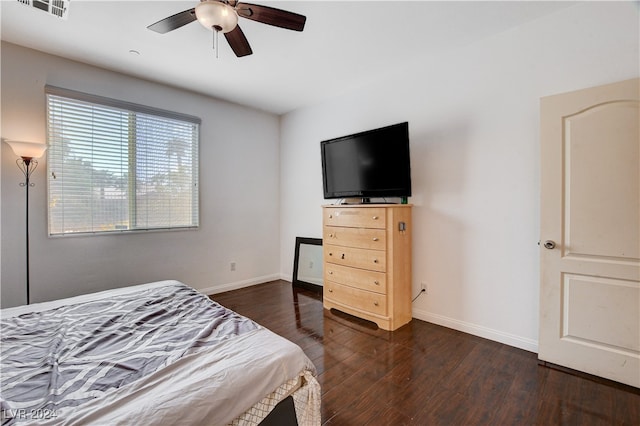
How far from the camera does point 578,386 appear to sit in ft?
5.97

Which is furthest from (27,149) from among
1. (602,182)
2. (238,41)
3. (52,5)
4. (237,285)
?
(602,182)

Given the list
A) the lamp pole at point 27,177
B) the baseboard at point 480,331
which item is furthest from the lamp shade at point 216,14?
the baseboard at point 480,331

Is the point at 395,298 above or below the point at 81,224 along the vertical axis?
below

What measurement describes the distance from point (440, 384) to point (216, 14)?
2680mm

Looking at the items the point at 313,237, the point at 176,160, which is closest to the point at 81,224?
the point at 176,160

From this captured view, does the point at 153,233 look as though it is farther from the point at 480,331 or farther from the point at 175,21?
the point at 480,331

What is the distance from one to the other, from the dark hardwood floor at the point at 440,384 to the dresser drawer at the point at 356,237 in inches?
31.9

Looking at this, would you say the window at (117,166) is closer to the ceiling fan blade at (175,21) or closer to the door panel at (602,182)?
the ceiling fan blade at (175,21)

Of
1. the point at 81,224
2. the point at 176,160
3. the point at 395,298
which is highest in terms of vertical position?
the point at 176,160

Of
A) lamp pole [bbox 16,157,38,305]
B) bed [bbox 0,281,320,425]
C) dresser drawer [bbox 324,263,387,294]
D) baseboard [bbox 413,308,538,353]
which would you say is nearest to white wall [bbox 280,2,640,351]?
baseboard [bbox 413,308,538,353]

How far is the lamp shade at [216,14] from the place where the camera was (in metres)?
1.54

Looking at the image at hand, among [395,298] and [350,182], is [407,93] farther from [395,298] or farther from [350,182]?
[395,298]

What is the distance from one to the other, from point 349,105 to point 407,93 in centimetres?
81

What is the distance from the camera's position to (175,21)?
1.77 m
